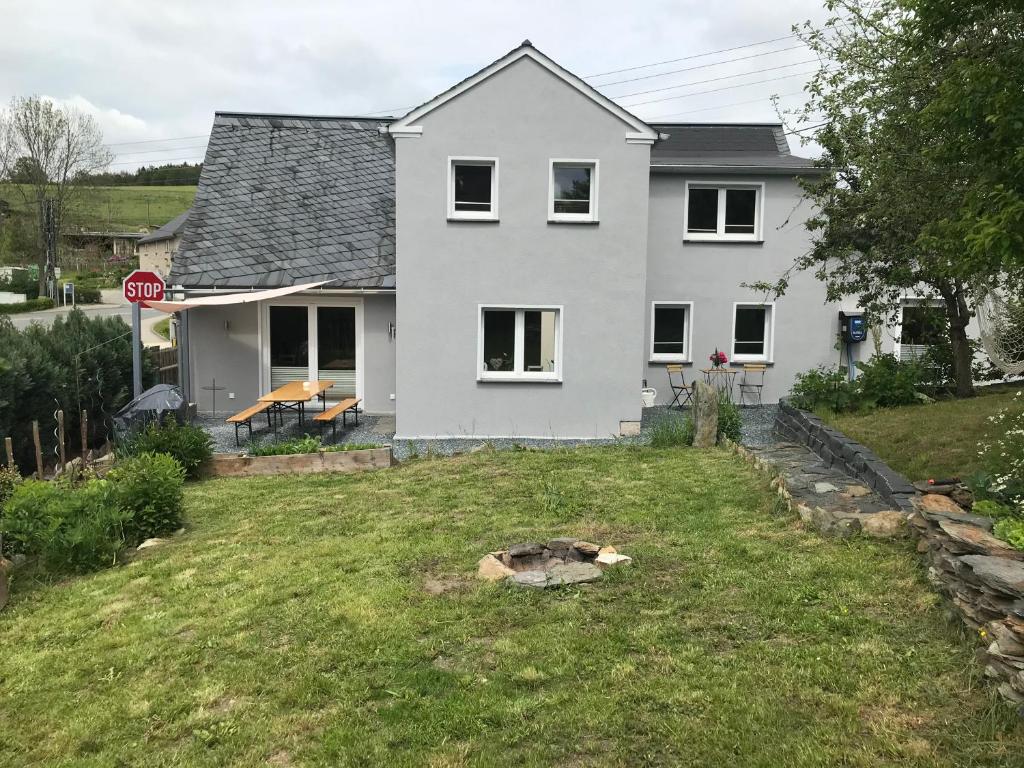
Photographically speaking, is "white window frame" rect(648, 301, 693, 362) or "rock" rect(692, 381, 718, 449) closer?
"rock" rect(692, 381, 718, 449)

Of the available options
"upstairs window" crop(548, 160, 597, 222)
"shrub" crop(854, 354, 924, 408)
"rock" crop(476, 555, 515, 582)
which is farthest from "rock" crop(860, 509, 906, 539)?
"upstairs window" crop(548, 160, 597, 222)

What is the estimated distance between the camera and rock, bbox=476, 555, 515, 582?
267 inches

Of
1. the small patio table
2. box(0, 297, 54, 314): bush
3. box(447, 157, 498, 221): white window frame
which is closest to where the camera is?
box(447, 157, 498, 221): white window frame

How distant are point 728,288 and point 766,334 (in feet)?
4.88

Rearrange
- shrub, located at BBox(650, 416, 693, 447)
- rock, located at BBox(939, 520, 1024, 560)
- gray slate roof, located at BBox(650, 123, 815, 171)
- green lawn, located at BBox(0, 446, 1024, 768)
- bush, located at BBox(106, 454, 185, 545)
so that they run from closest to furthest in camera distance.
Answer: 1. green lawn, located at BBox(0, 446, 1024, 768)
2. rock, located at BBox(939, 520, 1024, 560)
3. bush, located at BBox(106, 454, 185, 545)
4. shrub, located at BBox(650, 416, 693, 447)
5. gray slate roof, located at BBox(650, 123, 815, 171)

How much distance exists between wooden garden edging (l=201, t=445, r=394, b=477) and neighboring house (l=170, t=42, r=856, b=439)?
9.59ft

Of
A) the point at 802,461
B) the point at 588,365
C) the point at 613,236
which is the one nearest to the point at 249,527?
the point at 802,461

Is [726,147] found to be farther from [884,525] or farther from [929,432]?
[884,525]

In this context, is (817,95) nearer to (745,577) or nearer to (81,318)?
(745,577)

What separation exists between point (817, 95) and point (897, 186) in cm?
441

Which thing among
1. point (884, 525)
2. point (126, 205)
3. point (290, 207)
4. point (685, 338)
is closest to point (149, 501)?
point (884, 525)

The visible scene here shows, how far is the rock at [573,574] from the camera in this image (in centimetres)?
657

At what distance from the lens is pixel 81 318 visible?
15781mm

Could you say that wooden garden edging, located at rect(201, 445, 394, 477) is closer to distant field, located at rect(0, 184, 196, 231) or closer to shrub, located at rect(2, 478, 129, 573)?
shrub, located at rect(2, 478, 129, 573)
